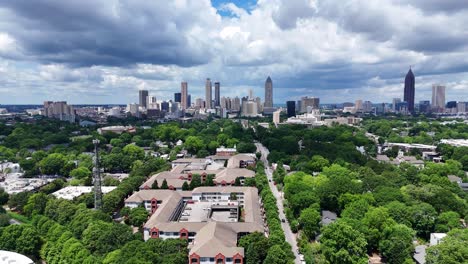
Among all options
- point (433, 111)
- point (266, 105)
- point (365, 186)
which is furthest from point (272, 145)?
point (433, 111)

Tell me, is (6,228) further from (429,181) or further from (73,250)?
(429,181)

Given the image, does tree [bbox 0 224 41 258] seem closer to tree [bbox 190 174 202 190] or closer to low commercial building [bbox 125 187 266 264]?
low commercial building [bbox 125 187 266 264]

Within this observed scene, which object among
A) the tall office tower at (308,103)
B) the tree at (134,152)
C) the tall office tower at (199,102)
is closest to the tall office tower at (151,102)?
the tall office tower at (199,102)

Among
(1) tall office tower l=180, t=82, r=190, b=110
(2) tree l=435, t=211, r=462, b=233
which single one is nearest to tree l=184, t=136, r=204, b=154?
(2) tree l=435, t=211, r=462, b=233

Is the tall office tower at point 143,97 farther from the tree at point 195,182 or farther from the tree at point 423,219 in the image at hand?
the tree at point 423,219

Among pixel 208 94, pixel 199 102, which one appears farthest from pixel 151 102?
pixel 208 94

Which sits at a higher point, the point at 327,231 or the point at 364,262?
the point at 327,231
